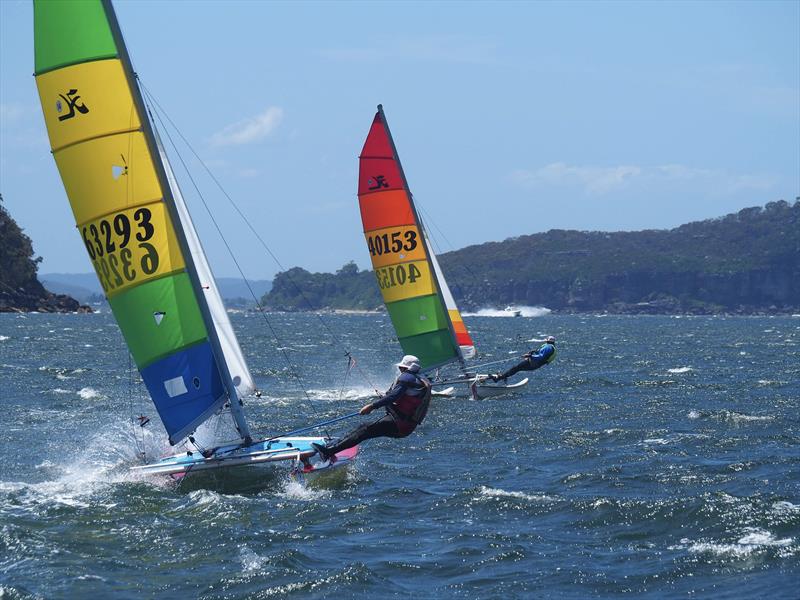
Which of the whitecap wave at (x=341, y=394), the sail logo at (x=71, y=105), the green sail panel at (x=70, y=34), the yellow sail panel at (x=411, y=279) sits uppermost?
the green sail panel at (x=70, y=34)

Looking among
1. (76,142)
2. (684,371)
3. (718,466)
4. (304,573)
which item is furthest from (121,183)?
(684,371)

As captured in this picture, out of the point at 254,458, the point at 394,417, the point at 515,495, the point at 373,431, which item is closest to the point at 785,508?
the point at 515,495

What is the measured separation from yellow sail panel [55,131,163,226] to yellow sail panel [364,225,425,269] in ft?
50.1

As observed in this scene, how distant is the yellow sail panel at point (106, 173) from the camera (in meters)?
16.8

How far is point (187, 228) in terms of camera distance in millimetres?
19203

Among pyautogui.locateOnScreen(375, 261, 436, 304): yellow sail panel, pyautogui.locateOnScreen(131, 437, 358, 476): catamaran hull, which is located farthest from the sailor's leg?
pyautogui.locateOnScreen(375, 261, 436, 304): yellow sail panel

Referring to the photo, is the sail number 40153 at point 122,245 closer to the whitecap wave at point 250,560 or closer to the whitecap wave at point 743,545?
the whitecap wave at point 250,560

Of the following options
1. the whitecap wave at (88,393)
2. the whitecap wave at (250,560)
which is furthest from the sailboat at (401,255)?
the whitecap wave at (250,560)

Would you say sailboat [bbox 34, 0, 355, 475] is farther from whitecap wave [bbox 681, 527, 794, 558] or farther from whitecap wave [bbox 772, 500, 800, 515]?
whitecap wave [bbox 772, 500, 800, 515]

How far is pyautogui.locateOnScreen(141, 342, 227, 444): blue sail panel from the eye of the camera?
1759cm

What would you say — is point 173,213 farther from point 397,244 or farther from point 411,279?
point 411,279

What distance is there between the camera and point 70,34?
16531 mm

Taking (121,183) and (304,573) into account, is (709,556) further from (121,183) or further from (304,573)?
(121,183)

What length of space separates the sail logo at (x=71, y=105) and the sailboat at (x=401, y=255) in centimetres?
1529
